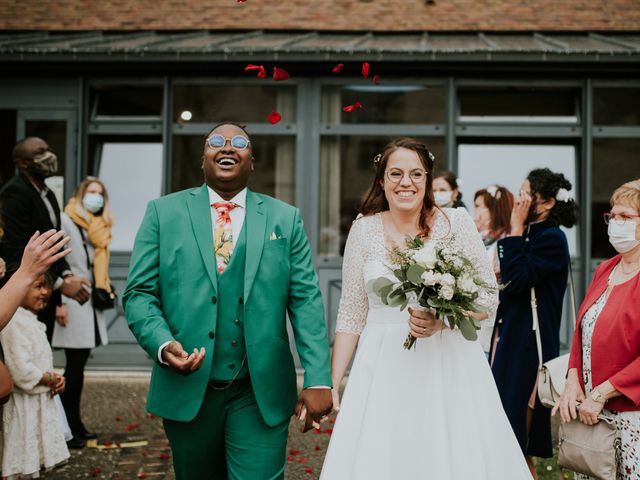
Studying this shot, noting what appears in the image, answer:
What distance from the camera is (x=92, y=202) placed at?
6875 millimetres

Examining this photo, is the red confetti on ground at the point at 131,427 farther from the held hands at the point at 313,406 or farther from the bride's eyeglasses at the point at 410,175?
the bride's eyeglasses at the point at 410,175

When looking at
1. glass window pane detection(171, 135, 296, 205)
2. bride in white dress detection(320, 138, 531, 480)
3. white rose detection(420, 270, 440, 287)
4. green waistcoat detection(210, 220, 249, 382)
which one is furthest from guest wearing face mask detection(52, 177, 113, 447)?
white rose detection(420, 270, 440, 287)

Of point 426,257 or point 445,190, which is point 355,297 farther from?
point 445,190

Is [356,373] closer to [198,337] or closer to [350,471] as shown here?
[350,471]

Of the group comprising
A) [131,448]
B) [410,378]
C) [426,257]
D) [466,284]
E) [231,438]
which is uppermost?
[426,257]

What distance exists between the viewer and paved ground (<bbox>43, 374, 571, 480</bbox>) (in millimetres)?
5680

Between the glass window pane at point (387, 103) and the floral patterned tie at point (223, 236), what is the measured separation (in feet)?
19.9

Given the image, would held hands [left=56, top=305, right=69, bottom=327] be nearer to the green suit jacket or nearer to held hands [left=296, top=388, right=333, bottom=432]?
the green suit jacket

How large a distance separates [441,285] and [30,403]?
3.09 m

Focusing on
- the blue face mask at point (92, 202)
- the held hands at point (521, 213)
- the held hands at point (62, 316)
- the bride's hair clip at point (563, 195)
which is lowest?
the held hands at point (62, 316)

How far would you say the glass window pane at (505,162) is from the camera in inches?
373

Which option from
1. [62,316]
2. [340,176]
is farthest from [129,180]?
[62,316]

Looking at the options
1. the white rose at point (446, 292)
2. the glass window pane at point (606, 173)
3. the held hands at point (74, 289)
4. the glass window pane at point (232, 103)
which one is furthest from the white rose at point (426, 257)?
the glass window pane at point (606, 173)

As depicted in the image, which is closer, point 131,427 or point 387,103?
point 131,427
